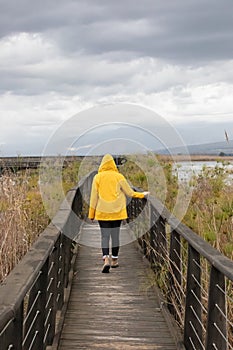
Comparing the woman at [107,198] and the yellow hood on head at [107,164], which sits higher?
the yellow hood on head at [107,164]

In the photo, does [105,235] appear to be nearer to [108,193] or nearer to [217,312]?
[108,193]

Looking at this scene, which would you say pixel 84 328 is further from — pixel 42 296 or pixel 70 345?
pixel 42 296

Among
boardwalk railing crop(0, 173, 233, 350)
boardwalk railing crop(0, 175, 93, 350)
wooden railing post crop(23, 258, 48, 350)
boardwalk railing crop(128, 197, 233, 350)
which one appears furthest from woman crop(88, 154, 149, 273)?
wooden railing post crop(23, 258, 48, 350)

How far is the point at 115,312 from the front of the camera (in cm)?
525

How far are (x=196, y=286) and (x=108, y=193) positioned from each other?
3.14 m

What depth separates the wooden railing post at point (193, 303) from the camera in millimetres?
3766

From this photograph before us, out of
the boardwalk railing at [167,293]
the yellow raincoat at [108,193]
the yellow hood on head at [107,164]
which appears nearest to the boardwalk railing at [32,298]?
the boardwalk railing at [167,293]

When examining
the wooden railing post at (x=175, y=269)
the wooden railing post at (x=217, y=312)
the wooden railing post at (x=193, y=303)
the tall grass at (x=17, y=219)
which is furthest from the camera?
the tall grass at (x=17, y=219)

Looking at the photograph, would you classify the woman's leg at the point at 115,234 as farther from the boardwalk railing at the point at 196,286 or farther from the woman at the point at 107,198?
the boardwalk railing at the point at 196,286

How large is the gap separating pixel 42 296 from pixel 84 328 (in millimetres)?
1448

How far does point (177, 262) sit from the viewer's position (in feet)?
15.4

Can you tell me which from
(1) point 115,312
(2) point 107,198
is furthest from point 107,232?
(1) point 115,312

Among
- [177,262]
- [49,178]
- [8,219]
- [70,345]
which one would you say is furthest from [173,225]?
[49,178]

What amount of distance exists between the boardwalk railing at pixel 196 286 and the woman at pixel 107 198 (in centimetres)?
64
